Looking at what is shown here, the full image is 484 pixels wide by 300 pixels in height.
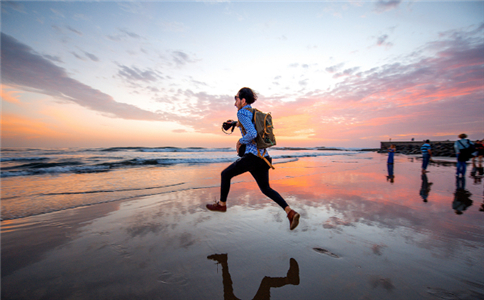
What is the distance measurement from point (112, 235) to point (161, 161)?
1372 centimetres

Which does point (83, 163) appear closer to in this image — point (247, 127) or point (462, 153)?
point (247, 127)

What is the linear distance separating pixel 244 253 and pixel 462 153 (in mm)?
11856

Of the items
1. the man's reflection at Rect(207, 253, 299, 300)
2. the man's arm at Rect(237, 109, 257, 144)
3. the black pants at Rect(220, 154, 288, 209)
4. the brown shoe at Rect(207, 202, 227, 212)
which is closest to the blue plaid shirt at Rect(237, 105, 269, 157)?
the man's arm at Rect(237, 109, 257, 144)

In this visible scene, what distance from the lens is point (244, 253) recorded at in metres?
2.35

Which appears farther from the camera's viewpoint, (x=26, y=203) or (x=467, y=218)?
(x=26, y=203)

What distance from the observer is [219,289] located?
5.82 feet

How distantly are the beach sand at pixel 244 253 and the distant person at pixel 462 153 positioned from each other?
21.7 ft

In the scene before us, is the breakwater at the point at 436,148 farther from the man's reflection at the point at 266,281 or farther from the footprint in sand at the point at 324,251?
the man's reflection at the point at 266,281

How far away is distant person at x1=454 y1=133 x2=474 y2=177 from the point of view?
852 cm

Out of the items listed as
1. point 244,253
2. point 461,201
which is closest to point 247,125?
point 244,253

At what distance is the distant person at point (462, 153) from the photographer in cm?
A: 852

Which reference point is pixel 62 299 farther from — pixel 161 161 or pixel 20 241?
pixel 161 161

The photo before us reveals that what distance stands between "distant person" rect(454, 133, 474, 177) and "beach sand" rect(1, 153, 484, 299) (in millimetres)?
6603

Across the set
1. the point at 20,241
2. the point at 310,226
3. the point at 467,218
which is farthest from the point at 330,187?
the point at 20,241
